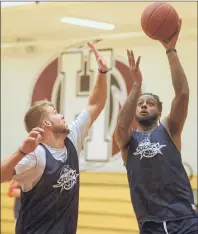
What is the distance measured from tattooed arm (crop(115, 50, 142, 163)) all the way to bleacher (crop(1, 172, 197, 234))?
16.3ft

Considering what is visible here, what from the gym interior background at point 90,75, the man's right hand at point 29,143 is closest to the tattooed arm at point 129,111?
the man's right hand at point 29,143

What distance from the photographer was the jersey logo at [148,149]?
4223 mm

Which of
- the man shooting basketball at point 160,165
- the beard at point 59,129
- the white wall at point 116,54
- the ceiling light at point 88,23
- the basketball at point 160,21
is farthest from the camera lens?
the ceiling light at point 88,23

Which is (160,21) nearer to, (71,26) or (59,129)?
(59,129)

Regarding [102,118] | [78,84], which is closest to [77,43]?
[78,84]

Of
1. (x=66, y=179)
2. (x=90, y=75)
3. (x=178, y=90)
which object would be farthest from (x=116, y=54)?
(x=66, y=179)

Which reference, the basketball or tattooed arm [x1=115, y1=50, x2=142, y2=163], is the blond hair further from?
the basketball

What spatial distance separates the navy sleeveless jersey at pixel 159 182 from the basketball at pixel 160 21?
76 cm

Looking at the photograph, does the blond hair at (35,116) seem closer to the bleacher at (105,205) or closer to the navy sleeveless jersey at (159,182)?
the navy sleeveless jersey at (159,182)

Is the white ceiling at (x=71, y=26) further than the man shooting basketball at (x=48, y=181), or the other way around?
the white ceiling at (x=71, y=26)

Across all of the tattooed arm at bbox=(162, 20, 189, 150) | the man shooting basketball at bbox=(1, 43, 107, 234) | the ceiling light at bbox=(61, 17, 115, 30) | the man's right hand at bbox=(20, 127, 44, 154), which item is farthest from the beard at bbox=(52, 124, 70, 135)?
the ceiling light at bbox=(61, 17, 115, 30)

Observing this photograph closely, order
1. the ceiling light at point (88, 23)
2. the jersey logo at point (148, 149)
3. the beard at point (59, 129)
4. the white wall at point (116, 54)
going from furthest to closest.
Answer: the ceiling light at point (88, 23) < the white wall at point (116, 54) < the jersey logo at point (148, 149) < the beard at point (59, 129)

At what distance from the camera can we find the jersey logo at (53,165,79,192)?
3849 millimetres

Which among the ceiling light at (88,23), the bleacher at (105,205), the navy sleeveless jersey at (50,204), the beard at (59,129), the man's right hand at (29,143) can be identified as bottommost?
the bleacher at (105,205)
